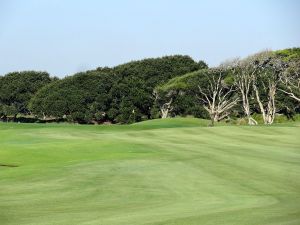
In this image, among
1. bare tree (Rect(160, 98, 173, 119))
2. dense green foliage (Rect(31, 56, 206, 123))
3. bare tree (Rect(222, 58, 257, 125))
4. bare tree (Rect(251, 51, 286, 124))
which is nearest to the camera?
bare tree (Rect(251, 51, 286, 124))

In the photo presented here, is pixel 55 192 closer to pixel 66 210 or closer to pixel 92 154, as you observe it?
pixel 66 210

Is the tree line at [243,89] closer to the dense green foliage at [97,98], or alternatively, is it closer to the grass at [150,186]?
the dense green foliage at [97,98]

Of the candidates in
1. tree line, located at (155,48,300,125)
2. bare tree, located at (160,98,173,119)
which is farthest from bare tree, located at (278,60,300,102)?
bare tree, located at (160,98,173,119)

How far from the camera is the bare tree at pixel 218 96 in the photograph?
8031cm

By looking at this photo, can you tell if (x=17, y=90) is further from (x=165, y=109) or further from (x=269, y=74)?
(x=269, y=74)

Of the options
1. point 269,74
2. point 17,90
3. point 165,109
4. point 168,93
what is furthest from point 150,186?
point 17,90

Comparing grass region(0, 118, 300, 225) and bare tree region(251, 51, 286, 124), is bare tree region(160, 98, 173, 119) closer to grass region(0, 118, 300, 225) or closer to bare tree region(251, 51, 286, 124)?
bare tree region(251, 51, 286, 124)

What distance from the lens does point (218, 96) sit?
82.9m

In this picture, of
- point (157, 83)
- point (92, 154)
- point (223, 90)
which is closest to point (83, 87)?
point (157, 83)

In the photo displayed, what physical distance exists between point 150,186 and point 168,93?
68.6 meters

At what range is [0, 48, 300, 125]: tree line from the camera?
245ft

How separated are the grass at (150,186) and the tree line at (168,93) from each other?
48.0 metres

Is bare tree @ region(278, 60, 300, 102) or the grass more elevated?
bare tree @ region(278, 60, 300, 102)

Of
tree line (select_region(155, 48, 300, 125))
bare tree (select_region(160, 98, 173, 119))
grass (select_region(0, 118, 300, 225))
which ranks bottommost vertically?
grass (select_region(0, 118, 300, 225))
